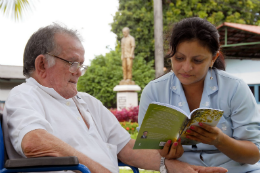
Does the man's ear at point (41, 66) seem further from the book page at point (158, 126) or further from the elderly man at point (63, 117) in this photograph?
the book page at point (158, 126)

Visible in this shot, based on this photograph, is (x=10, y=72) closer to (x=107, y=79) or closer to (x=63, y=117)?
(x=63, y=117)

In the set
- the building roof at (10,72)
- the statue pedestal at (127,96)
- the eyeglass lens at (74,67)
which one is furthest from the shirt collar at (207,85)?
the statue pedestal at (127,96)

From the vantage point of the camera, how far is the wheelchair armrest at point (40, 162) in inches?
52.7

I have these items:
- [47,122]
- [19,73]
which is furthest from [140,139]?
[19,73]

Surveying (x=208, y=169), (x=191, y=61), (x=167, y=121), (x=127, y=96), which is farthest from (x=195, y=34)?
(x=127, y=96)

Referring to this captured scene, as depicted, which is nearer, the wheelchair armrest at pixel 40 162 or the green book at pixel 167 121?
the wheelchair armrest at pixel 40 162

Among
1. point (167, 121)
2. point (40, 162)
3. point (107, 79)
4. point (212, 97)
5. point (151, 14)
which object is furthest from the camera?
point (151, 14)

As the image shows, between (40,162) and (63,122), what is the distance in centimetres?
46

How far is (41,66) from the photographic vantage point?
1.88 meters

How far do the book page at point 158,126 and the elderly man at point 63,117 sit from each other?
0.34 feet

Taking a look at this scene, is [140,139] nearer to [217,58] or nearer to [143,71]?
[217,58]

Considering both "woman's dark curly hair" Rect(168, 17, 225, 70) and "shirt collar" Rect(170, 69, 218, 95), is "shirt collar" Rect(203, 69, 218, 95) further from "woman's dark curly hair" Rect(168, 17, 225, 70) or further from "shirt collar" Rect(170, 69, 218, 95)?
"woman's dark curly hair" Rect(168, 17, 225, 70)

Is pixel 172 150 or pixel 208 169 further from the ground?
pixel 172 150

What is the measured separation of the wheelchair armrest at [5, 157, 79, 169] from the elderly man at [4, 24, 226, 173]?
0.42ft
